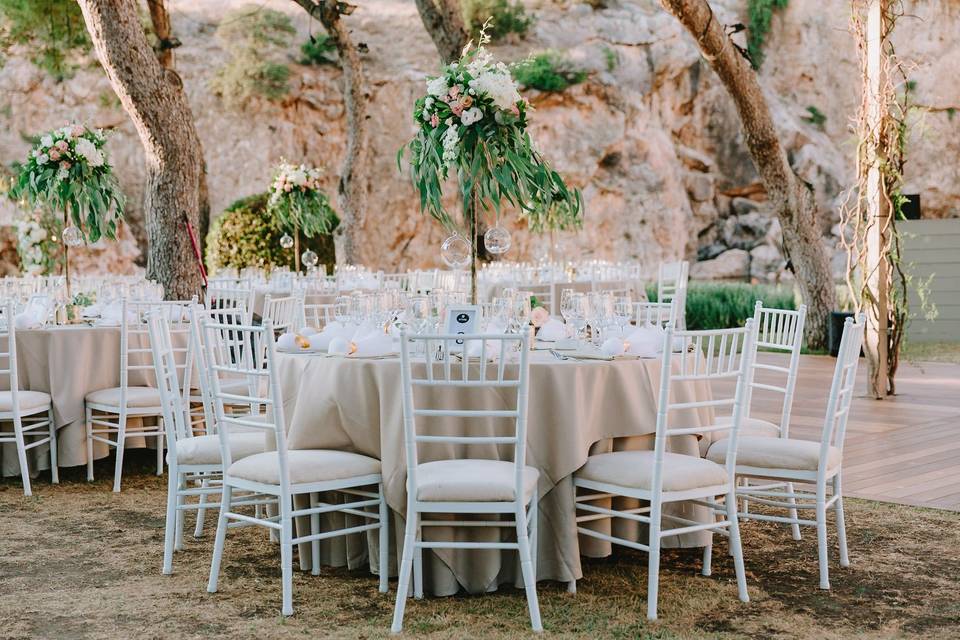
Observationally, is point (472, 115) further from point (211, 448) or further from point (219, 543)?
point (219, 543)

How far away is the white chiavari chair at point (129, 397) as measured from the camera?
218 inches

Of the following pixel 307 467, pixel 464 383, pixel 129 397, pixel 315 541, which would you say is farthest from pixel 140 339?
pixel 464 383

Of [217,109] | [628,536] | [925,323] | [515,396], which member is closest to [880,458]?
[628,536]

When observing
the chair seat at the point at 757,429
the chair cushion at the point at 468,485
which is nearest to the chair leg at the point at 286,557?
the chair cushion at the point at 468,485

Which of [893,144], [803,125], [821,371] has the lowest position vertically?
[821,371]

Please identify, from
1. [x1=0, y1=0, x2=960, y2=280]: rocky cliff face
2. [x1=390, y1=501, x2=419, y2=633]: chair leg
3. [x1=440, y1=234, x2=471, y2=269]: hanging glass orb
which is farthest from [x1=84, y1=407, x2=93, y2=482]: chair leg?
[x1=0, y1=0, x2=960, y2=280]: rocky cliff face

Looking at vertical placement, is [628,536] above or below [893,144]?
below

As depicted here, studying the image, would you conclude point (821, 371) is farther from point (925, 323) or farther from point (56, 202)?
point (56, 202)

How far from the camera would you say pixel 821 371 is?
10.2 meters

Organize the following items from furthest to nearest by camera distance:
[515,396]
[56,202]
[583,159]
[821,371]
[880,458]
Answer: [583,159]
[821,371]
[56,202]
[880,458]
[515,396]

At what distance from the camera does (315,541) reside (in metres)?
3.88

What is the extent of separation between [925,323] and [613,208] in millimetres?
7545

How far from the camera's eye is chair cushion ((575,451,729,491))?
A: 3434mm

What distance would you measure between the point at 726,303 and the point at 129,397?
11.2 metres
